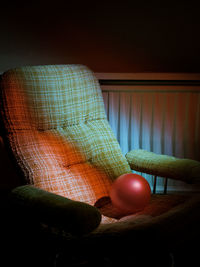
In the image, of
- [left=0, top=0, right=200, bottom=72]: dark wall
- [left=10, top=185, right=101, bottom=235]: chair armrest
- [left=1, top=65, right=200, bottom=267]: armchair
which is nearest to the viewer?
[left=10, top=185, right=101, bottom=235]: chair armrest

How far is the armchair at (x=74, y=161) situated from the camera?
979 mm

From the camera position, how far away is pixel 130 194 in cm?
125

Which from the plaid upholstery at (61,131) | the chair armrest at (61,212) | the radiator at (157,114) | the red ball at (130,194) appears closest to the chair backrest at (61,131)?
the plaid upholstery at (61,131)

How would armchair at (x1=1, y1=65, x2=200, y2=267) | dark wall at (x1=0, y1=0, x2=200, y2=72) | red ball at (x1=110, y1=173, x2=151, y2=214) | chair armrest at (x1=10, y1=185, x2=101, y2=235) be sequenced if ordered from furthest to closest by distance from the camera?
1. dark wall at (x1=0, y1=0, x2=200, y2=72)
2. red ball at (x1=110, y1=173, x2=151, y2=214)
3. armchair at (x1=1, y1=65, x2=200, y2=267)
4. chair armrest at (x1=10, y1=185, x2=101, y2=235)

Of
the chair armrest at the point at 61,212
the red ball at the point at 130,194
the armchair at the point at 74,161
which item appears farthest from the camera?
the red ball at the point at 130,194

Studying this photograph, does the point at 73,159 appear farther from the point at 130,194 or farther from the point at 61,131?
the point at 130,194

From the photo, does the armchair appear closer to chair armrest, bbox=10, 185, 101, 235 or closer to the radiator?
A: chair armrest, bbox=10, 185, 101, 235

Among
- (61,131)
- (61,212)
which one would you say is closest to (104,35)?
(61,131)

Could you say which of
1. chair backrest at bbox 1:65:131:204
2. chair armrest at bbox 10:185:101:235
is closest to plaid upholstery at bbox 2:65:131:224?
chair backrest at bbox 1:65:131:204

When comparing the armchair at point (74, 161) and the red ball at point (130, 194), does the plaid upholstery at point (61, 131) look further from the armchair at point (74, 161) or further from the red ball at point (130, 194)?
the red ball at point (130, 194)

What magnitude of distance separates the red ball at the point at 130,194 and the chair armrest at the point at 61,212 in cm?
37

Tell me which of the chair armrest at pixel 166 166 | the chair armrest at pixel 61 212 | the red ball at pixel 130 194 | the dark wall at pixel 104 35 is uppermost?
the dark wall at pixel 104 35

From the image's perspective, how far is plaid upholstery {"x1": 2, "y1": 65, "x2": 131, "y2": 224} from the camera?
1.31 metres

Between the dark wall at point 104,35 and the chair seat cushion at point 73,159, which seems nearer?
the chair seat cushion at point 73,159
